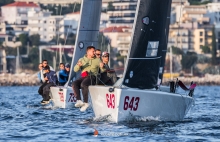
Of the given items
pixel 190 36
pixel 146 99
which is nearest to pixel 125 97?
pixel 146 99

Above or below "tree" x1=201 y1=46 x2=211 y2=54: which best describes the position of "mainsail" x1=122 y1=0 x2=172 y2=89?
above

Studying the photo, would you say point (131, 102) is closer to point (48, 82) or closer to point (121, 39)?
point (48, 82)

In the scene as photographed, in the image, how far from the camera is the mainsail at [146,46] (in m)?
20.5

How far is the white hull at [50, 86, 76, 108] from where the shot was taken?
28.0 m

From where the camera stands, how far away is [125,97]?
1997 centimetres

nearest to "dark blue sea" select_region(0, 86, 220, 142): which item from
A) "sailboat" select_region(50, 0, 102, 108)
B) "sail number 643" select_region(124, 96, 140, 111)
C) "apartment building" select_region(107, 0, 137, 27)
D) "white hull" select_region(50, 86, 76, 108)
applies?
"sail number 643" select_region(124, 96, 140, 111)

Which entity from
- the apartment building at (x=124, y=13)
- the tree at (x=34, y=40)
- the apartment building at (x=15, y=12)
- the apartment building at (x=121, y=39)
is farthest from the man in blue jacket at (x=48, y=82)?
the apartment building at (x=15, y=12)

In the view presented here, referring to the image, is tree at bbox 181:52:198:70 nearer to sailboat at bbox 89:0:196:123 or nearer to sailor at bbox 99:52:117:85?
sailor at bbox 99:52:117:85

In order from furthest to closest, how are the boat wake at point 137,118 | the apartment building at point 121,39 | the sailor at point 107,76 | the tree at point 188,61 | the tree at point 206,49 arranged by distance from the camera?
the apartment building at point 121,39 → the tree at point 206,49 → the tree at point 188,61 → the sailor at point 107,76 → the boat wake at point 137,118

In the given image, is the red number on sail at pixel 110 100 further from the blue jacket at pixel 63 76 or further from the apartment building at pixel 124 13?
the apartment building at pixel 124 13

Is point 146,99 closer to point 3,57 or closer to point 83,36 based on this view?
point 83,36

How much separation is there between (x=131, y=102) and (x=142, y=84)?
69 cm

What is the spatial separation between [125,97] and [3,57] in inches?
4838

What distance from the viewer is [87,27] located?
102ft
